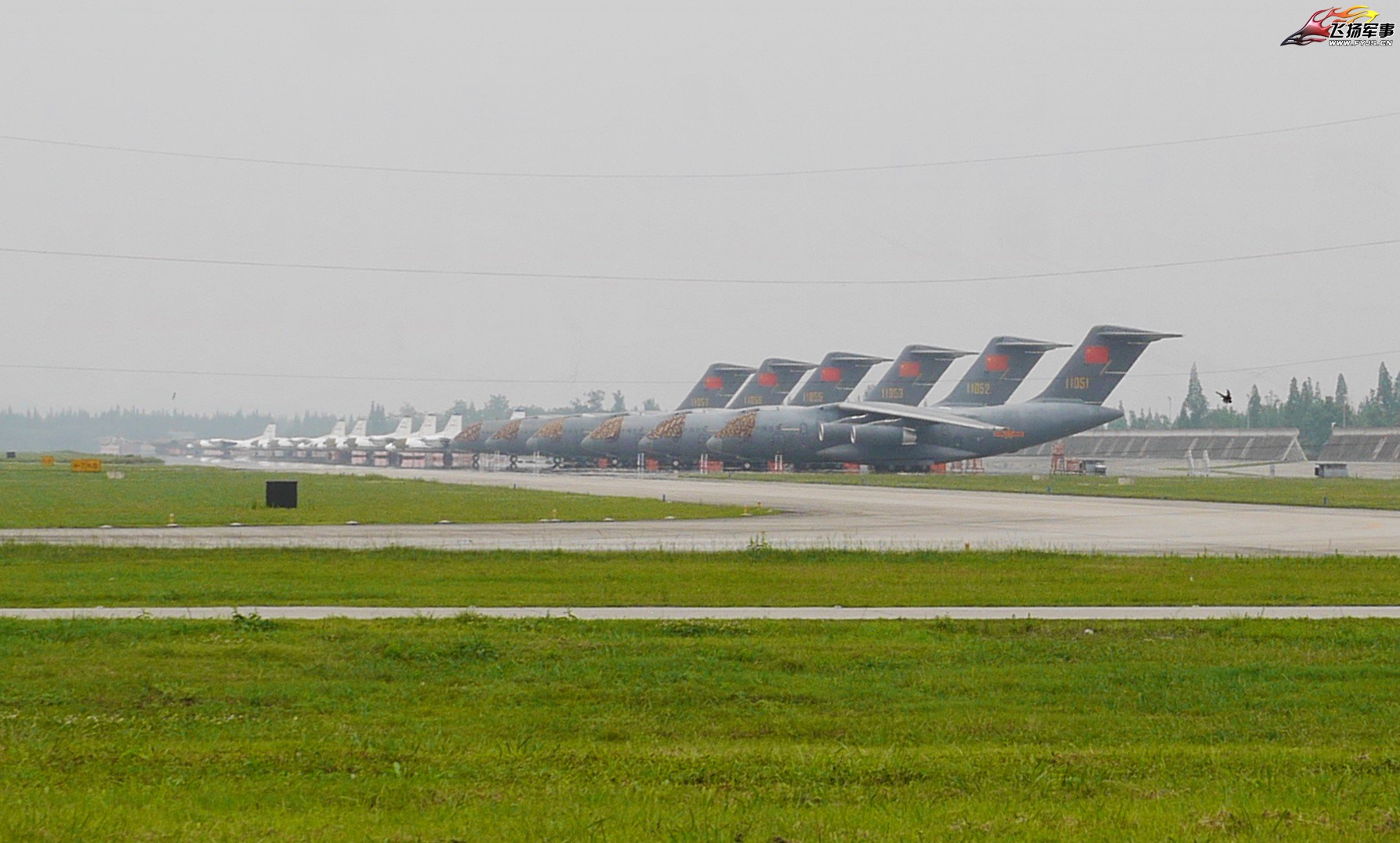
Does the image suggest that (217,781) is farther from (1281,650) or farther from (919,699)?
(1281,650)

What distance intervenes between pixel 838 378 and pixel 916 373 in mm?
8204

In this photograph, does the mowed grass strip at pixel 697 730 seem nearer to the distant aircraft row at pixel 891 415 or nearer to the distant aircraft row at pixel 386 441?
the distant aircraft row at pixel 891 415

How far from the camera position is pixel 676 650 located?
604 inches

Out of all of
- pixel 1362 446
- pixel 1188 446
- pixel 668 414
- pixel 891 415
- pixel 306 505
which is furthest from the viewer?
pixel 1188 446

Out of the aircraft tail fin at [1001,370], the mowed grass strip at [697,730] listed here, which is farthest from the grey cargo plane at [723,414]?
the mowed grass strip at [697,730]

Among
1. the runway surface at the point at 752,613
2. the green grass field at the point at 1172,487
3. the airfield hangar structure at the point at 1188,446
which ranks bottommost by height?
the runway surface at the point at 752,613

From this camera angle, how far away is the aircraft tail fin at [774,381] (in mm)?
116375

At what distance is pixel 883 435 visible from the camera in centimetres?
8931

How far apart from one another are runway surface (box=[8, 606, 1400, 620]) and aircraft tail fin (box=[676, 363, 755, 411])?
329 ft

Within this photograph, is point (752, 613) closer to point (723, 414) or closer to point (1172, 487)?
point (1172, 487)

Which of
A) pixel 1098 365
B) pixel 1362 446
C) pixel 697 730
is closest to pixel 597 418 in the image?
pixel 1098 365

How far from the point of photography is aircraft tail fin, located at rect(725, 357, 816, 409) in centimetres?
11638

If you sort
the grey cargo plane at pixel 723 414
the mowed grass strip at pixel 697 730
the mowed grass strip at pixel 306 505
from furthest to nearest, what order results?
the grey cargo plane at pixel 723 414 < the mowed grass strip at pixel 306 505 < the mowed grass strip at pixel 697 730

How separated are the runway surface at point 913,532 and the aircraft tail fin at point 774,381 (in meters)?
62.4
